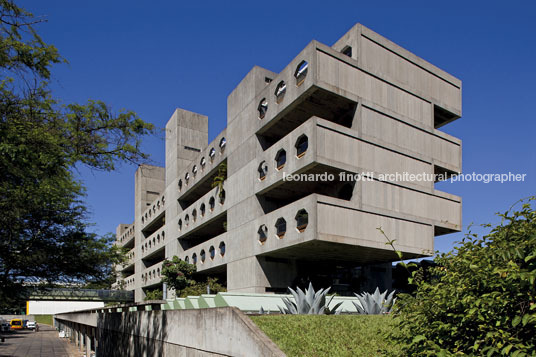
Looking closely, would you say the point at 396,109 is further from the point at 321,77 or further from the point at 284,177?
the point at 284,177

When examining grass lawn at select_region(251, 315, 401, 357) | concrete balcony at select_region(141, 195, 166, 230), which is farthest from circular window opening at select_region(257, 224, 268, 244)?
concrete balcony at select_region(141, 195, 166, 230)

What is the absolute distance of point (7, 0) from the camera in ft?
32.2

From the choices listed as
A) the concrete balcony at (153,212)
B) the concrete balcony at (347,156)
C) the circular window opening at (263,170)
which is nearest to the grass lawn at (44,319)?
the concrete balcony at (153,212)

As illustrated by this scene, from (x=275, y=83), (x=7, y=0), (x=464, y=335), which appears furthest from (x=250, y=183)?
(x=464, y=335)

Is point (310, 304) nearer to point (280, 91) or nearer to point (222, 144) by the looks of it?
point (280, 91)

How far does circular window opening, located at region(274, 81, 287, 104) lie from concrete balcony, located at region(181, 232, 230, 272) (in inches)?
458

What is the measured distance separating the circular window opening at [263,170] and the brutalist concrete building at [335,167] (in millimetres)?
71

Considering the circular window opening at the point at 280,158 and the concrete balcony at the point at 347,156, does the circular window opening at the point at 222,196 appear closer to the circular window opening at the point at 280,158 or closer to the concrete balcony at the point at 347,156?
the concrete balcony at the point at 347,156

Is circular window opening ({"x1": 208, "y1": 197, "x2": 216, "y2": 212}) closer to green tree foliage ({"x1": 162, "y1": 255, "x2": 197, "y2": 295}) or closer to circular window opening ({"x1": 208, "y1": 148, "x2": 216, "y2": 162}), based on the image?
circular window opening ({"x1": 208, "y1": 148, "x2": 216, "y2": 162})

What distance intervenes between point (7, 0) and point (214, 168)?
2983 centimetres

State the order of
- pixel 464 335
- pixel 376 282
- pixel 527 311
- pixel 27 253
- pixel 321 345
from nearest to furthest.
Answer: pixel 527 311, pixel 464 335, pixel 321 345, pixel 27 253, pixel 376 282

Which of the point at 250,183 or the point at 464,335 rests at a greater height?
the point at 250,183

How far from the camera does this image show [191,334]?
10922 mm

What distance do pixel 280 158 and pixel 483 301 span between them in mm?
24653
